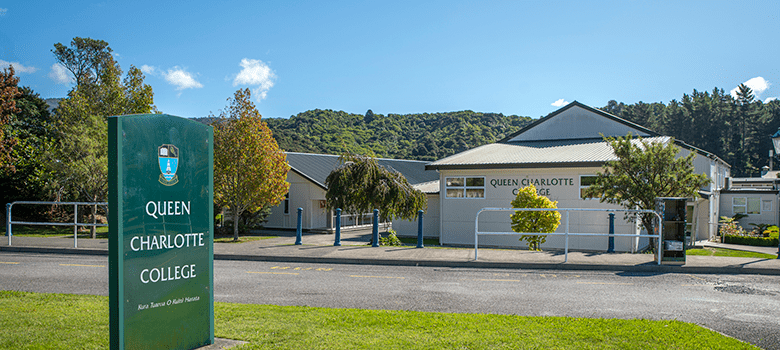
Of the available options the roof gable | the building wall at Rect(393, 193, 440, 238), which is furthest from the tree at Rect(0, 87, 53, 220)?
the roof gable

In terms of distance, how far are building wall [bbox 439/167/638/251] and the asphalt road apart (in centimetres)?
1041

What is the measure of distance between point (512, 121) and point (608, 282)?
82.6 meters

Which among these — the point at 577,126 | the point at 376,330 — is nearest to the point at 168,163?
the point at 376,330

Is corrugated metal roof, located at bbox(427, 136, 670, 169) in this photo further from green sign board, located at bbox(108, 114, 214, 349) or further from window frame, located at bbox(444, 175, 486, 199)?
green sign board, located at bbox(108, 114, 214, 349)

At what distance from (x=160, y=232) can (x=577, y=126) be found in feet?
87.8

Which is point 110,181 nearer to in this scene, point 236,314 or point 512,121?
point 236,314

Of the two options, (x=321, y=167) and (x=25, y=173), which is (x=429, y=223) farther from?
(x=25, y=173)

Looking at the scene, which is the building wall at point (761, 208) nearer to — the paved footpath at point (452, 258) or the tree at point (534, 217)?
the tree at point (534, 217)

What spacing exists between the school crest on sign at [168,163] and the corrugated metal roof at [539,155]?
18.6m

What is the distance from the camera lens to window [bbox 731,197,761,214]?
1252 inches

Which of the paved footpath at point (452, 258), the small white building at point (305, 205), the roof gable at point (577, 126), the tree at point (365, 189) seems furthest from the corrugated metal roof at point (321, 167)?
the paved footpath at point (452, 258)

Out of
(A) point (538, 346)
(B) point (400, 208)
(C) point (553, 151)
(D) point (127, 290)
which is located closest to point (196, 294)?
(D) point (127, 290)

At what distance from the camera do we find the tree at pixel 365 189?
19.0m

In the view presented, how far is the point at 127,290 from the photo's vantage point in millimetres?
4430
